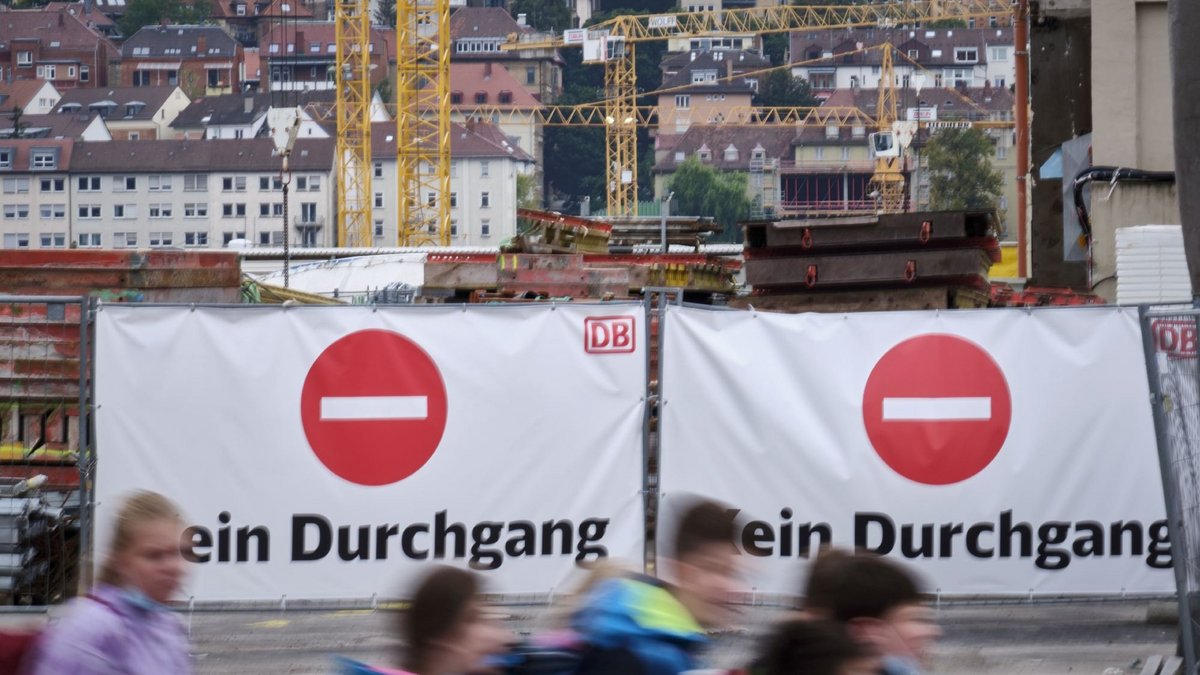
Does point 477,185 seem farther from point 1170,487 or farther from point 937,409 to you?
A: point 1170,487

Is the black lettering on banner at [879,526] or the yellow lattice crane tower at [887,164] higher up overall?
the yellow lattice crane tower at [887,164]

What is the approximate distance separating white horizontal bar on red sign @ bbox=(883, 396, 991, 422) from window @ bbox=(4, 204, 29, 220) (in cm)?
17424

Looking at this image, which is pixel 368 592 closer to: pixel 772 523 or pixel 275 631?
pixel 275 631

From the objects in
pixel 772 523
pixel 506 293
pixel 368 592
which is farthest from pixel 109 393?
pixel 506 293

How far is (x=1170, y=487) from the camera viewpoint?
8023mm

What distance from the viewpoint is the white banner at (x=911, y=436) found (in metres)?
9.75

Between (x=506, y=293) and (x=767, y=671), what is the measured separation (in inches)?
554

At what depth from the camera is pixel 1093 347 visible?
987 cm

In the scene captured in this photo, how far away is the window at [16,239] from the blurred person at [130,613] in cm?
17740

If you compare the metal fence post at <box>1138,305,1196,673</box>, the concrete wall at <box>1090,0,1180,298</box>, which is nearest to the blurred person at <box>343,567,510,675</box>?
the metal fence post at <box>1138,305,1196,673</box>

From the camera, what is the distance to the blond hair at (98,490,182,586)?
4.96 m

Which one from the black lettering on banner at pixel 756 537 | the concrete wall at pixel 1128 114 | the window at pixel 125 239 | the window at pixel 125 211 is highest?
the window at pixel 125 211

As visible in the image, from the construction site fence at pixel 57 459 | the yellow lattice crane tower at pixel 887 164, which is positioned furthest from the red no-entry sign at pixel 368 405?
the yellow lattice crane tower at pixel 887 164

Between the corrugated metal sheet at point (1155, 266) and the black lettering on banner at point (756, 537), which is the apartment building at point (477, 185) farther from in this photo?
the black lettering on banner at point (756, 537)
